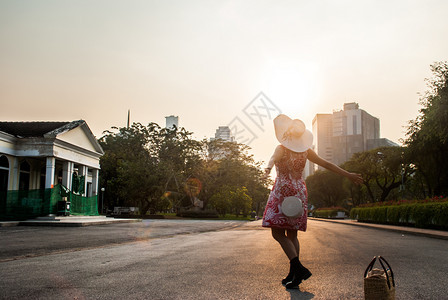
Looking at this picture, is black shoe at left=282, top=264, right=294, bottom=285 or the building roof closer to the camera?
black shoe at left=282, top=264, right=294, bottom=285

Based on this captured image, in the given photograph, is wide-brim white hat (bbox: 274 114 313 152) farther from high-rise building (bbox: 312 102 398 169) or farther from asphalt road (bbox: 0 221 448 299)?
Answer: high-rise building (bbox: 312 102 398 169)

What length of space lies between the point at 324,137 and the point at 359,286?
651ft

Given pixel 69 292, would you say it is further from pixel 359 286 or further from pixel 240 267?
pixel 359 286

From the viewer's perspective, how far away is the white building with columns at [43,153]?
25766mm

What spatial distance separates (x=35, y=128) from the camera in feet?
94.8

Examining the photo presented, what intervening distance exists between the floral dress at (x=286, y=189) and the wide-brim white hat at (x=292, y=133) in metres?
0.09

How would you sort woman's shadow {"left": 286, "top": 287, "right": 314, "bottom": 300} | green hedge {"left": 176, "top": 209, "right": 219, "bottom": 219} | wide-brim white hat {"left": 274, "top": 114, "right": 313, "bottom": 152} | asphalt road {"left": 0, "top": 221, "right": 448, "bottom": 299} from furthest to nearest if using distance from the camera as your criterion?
green hedge {"left": 176, "top": 209, "right": 219, "bottom": 219}
wide-brim white hat {"left": 274, "top": 114, "right": 313, "bottom": 152}
asphalt road {"left": 0, "top": 221, "right": 448, "bottom": 299}
woman's shadow {"left": 286, "top": 287, "right": 314, "bottom": 300}

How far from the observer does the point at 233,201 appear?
5616 centimetres

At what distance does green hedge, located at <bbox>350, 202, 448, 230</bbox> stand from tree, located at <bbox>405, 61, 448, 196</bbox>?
4692mm

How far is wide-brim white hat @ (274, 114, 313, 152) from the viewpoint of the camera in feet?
16.3

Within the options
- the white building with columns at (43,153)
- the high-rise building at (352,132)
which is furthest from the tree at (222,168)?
Result: the high-rise building at (352,132)

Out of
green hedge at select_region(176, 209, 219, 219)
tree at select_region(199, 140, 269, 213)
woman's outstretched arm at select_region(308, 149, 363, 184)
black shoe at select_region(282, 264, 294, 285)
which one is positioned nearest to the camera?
black shoe at select_region(282, 264, 294, 285)

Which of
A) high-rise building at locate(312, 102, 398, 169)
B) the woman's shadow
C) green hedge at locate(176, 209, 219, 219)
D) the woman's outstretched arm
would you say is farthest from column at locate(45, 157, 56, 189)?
high-rise building at locate(312, 102, 398, 169)

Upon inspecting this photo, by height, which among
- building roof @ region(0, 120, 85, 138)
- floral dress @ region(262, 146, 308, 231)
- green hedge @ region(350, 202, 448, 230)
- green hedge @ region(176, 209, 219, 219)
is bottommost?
green hedge @ region(176, 209, 219, 219)
